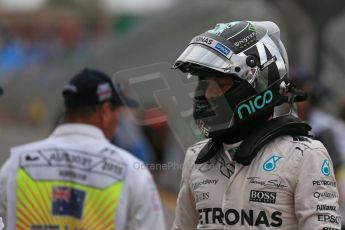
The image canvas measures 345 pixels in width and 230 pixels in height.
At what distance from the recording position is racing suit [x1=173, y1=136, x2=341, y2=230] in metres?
3.60

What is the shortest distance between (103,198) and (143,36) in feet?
53.3

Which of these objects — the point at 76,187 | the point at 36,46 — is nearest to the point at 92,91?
the point at 76,187

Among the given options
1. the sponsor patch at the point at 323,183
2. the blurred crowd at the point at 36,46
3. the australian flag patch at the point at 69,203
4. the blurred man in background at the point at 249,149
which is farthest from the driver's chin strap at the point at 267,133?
the blurred crowd at the point at 36,46

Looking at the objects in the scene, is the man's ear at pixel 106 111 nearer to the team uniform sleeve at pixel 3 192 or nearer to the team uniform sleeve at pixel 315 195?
the team uniform sleeve at pixel 3 192

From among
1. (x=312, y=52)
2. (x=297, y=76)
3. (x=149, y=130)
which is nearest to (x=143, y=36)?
(x=149, y=130)

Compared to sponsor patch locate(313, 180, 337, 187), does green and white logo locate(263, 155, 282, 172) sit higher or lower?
higher

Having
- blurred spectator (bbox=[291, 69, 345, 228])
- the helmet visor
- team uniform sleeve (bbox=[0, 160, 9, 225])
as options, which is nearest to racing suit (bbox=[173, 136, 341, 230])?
the helmet visor

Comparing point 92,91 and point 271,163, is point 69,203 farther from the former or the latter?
point 271,163

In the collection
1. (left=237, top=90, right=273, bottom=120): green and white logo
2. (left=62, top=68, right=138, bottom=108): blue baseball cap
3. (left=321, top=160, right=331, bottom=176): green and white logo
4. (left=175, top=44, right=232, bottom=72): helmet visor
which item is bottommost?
(left=321, top=160, right=331, bottom=176): green and white logo

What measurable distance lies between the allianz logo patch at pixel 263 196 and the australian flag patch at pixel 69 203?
175 centimetres

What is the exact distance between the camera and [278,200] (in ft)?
12.0

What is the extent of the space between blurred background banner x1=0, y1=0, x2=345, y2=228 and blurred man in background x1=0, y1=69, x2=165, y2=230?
0.35 metres

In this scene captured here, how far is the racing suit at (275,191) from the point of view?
3602 mm

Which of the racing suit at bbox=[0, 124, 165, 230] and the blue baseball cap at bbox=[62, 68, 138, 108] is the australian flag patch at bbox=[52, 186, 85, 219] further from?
the blue baseball cap at bbox=[62, 68, 138, 108]
